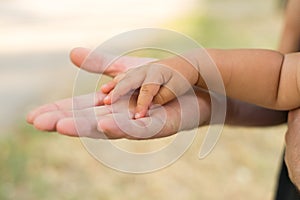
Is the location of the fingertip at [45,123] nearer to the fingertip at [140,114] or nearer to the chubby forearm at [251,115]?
the fingertip at [140,114]

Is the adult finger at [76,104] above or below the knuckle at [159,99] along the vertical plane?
below

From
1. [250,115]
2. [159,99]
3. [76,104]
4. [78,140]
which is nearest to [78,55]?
[76,104]

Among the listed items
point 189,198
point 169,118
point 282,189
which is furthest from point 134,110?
point 189,198

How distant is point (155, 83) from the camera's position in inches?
37.5

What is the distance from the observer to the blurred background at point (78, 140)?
2170 mm

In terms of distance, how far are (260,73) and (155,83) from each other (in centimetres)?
19

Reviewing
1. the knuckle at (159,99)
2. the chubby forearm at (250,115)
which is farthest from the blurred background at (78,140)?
the knuckle at (159,99)

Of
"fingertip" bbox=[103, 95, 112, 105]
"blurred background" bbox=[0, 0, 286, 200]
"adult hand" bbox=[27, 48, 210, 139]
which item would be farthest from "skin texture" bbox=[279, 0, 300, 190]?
"blurred background" bbox=[0, 0, 286, 200]

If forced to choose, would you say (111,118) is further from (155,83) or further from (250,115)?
(250,115)

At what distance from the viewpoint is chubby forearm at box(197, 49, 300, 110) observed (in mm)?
1032

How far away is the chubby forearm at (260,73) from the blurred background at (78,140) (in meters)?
0.75

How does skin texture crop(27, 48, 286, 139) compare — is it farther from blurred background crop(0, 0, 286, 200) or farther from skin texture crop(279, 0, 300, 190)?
blurred background crop(0, 0, 286, 200)

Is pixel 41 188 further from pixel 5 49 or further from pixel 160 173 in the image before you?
pixel 5 49

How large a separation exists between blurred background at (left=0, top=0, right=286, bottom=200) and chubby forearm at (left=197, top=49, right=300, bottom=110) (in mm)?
755
